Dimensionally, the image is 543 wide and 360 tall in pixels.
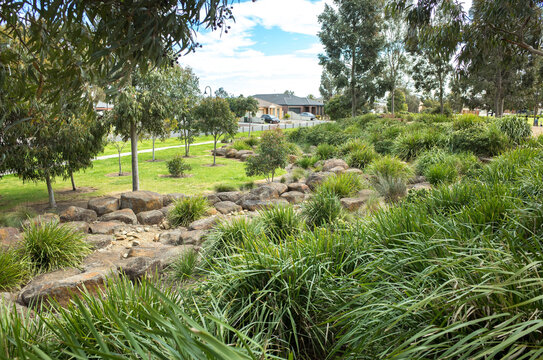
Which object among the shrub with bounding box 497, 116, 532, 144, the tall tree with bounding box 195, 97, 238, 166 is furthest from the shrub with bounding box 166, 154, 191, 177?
the shrub with bounding box 497, 116, 532, 144

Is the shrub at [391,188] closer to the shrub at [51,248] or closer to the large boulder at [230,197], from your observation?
the large boulder at [230,197]

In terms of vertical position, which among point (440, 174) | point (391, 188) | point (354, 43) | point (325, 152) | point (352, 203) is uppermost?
point (354, 43)

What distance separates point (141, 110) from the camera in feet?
42.0

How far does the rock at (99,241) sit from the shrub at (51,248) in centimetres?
74

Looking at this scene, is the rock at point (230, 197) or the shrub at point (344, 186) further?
the rock at point (230, 197)

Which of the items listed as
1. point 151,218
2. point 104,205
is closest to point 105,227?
point 151,218

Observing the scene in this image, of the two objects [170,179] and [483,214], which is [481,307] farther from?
[170,179]

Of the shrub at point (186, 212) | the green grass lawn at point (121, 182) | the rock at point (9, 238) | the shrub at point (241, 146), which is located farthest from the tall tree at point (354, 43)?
the rock at point (9, 238)

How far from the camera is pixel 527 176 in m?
5.16

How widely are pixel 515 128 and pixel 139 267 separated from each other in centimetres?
1266

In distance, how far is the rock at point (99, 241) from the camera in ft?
21.5

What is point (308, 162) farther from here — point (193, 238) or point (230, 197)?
point (193, 238)

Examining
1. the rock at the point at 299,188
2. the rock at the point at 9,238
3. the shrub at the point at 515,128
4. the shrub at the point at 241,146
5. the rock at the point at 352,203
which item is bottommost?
the rock at the point at 9,238

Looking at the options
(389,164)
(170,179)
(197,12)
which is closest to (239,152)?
Result: (170,179)
